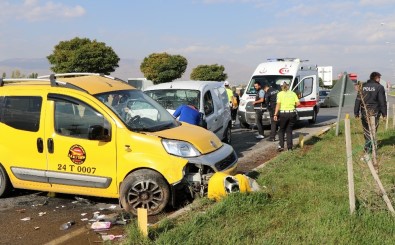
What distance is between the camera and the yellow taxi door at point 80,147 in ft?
20.5

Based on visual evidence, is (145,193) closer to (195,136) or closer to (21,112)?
(195,136)

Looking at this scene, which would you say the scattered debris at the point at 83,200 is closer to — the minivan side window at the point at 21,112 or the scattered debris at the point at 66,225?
the scattered debris at the point at 66,225

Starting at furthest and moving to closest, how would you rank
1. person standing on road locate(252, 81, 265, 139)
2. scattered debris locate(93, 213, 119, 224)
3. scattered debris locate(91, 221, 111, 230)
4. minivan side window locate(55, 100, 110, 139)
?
person standing on road locate(252, 81, 265, 139) < minivan side window locate(55, 100, 110, 139) < scattered debris locate(93, 213, 119, 224) < scattered debris locate(91, 221, 111, 230)

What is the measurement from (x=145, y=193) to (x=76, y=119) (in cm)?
144

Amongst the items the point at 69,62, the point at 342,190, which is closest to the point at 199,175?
the point at 342,190

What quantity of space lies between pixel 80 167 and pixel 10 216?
1.12 meters

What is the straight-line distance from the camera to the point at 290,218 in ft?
17.3

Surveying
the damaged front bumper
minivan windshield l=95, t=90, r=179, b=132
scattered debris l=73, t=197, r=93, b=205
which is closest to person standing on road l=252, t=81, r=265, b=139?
minivan windshield l=95, t=90, r=179, b=132

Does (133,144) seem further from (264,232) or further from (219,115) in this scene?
(219,115)

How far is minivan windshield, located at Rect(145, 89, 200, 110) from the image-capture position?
35.1 ft

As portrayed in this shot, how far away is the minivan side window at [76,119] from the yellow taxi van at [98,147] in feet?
0.04

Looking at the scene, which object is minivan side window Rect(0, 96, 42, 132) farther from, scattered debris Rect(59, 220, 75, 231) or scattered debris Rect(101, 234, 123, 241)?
scattered debris Rect(101, 234, 123, 241)

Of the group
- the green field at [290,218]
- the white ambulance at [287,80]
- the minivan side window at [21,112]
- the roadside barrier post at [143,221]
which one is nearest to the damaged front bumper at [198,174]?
the green field at [290,218]

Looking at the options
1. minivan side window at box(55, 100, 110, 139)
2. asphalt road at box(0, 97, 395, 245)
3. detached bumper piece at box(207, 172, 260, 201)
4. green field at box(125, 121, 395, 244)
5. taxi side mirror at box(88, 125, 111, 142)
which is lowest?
asphalt road at box(0, 97, 395, 245)
